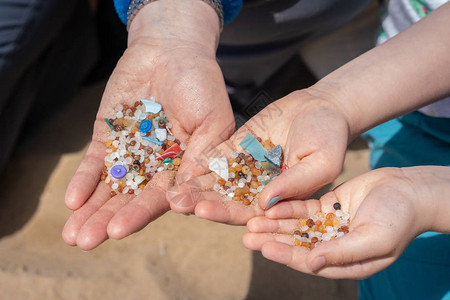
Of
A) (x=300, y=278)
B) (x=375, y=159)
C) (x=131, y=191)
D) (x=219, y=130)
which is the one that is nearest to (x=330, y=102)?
(x=219, y=130)

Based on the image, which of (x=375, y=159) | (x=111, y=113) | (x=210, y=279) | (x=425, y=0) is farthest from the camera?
(x=210, y=279)

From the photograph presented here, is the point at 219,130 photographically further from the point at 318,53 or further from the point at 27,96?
the point at 27,96

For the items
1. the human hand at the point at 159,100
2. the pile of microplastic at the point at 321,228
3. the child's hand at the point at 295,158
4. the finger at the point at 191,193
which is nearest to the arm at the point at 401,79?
the child's hand at the point at 295,158

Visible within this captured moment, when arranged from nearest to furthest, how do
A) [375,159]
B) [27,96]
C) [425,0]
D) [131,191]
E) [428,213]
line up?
[428,213] < [131,191] < [425,0] < [375,159] < [27,96]

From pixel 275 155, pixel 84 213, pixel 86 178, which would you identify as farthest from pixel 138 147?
pixel 275 155

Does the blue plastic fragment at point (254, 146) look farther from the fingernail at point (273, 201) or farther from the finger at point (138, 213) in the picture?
the finger at point (138, 213)

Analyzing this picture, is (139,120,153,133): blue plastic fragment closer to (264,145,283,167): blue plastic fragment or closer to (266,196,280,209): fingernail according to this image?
(264,145,283,167): blue plastic fragment

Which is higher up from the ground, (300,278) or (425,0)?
(425,0)

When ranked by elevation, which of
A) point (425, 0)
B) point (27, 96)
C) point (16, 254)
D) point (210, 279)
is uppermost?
point (425, 0)
